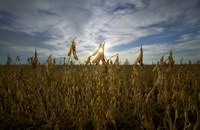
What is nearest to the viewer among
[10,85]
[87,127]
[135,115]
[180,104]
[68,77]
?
[87,127]

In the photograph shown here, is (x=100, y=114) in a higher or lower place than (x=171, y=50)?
lower

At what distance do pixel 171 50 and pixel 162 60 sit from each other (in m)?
0.13

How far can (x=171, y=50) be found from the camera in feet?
4.99

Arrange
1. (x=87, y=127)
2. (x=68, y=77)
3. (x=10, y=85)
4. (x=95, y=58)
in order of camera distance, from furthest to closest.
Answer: (x=10, y=85) → (x=68, y=77) → (x=87, y=127) → (x=95, y=58)

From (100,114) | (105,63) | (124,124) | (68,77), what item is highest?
(105,63)

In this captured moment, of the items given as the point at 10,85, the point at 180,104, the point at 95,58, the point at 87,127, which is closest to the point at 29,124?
the point at 87,127

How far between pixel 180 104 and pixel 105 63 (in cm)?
191

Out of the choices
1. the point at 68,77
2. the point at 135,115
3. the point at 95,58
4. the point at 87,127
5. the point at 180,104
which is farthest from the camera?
the point at 68,77

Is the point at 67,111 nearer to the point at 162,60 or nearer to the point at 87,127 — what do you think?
the point at 87,127

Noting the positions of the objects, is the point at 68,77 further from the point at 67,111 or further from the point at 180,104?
the point at 180,104

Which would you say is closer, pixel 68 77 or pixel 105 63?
pixel 105 63

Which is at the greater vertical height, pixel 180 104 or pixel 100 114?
pixel 100 114

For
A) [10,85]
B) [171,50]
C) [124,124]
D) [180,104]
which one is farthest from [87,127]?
[10,85]

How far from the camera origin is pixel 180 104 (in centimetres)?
269
